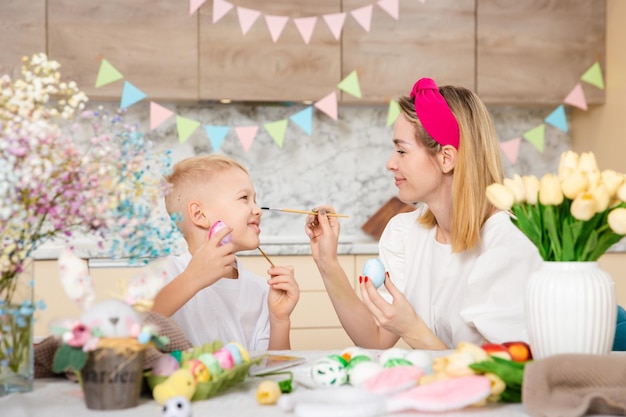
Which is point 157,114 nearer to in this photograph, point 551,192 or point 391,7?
point 391,7

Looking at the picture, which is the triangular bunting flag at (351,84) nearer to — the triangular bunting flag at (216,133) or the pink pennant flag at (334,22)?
the pink pennant flag at (334,22)

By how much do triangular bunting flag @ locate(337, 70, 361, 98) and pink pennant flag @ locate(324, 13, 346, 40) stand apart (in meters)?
0.19

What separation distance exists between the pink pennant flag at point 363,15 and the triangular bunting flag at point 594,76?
42.7 inches

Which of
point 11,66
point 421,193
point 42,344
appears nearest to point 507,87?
point 421,193

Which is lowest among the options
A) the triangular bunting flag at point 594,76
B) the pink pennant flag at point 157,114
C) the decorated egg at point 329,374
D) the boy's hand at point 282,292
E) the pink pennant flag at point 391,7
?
the decorated egg at point 329,374

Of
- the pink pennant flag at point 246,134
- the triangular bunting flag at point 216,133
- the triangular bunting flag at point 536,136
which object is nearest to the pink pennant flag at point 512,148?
the triangular bunting flag at point 536,136

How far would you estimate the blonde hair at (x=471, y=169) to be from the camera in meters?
2.08

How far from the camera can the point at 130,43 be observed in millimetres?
3518

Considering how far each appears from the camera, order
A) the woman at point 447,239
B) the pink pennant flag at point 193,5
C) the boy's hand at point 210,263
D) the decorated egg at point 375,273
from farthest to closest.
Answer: the pink pennant flag at point 193,5, the woman at point 447,239, the decorated egg at point 375,273, the boy's hand at point 210,263

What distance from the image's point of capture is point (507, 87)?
3818 mm

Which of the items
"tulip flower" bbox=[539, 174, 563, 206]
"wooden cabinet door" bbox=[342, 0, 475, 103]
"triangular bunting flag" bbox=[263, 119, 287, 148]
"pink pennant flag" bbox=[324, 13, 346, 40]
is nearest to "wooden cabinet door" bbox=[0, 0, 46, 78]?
"triangular bunting flag" bbox=[263, 119, 287, 148]

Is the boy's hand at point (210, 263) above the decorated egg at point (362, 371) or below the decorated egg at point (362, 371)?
above

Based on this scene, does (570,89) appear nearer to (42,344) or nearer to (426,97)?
(426,97)

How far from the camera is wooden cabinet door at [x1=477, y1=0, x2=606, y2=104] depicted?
12.5 feet
